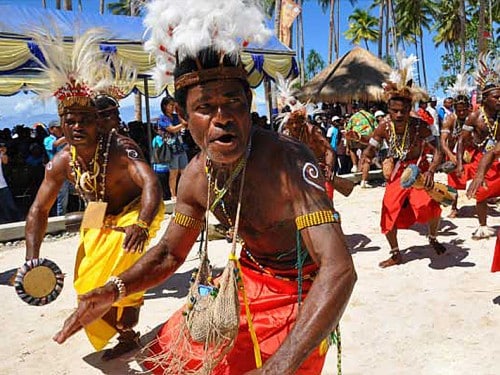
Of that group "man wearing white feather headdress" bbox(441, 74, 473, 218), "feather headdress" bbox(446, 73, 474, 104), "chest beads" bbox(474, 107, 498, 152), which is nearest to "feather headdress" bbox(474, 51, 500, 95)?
"chest beads" bbox(474, 107, 498, 152)

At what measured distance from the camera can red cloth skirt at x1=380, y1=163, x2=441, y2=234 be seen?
629 centimetres

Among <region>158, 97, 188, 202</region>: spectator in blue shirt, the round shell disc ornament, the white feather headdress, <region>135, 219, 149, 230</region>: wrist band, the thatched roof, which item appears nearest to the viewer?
the round shell disc ornament

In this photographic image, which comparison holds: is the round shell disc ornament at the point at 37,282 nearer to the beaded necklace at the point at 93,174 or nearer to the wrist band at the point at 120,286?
the beaded necklace at the point at 93,174

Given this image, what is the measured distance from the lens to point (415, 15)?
157 feet

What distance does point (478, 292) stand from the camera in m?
5.21

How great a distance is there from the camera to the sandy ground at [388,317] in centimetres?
392

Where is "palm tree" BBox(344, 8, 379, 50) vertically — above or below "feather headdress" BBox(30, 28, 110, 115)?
above

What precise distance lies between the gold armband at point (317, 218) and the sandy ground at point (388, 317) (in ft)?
7.09

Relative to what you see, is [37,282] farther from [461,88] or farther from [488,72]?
[461,88]

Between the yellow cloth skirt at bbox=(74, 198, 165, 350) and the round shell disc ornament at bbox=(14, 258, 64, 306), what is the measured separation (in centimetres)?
50

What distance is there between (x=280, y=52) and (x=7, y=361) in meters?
9.28

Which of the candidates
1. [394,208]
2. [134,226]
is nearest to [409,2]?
[394,208]

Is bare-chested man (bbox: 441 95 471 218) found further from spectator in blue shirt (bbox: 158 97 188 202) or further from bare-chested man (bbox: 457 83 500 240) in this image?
spectator in blue shirt (bbox: 158 97 188 202)

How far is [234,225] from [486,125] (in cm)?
591
